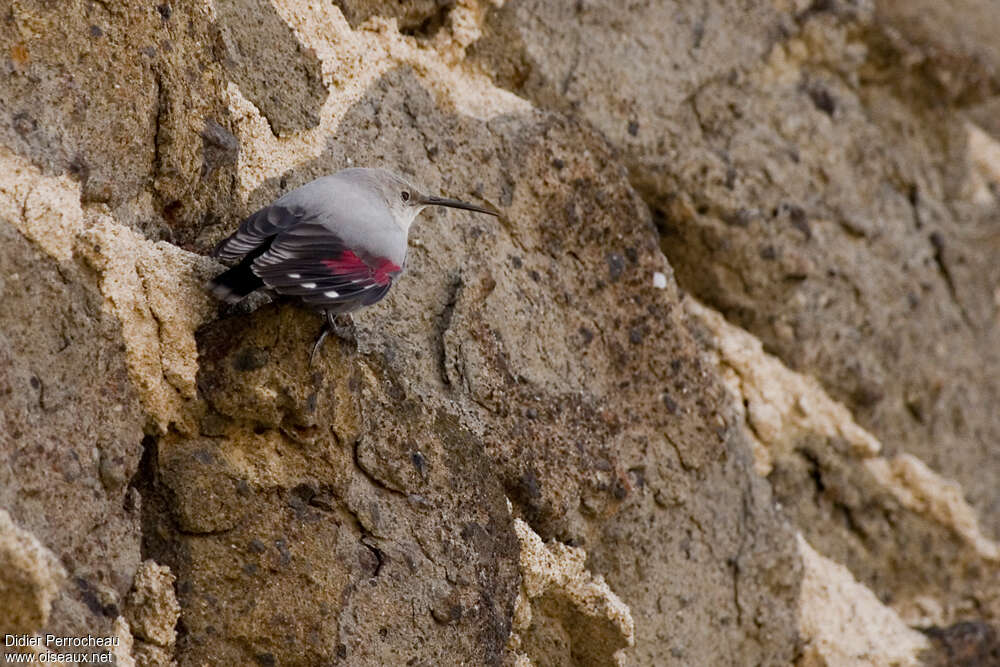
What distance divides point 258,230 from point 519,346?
709 millimetres

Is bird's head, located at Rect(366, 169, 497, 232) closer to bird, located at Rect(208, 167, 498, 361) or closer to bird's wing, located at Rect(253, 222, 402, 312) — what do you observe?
bird, located at Rect(208, 167, 498, 361)

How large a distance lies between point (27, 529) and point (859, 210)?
2827 millimetres

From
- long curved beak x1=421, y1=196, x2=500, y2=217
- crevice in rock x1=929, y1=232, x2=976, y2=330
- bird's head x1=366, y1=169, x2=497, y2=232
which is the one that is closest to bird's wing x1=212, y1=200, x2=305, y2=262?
bird's head x1=366, y1=169, x2=497, y2=232

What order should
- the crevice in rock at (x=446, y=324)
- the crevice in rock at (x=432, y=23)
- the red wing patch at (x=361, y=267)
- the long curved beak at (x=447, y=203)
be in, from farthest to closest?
the crevice in rock at (x=432, y=23) < the long curved beak at (x=447, y=203) < the crevice in rock at (x=446, y=324) < the red wing patch at (x=361, y=267)

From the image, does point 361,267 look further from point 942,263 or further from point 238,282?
point 942,263

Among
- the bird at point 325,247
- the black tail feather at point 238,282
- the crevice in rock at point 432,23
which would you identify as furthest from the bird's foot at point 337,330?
the crevice in rock at point 432,23

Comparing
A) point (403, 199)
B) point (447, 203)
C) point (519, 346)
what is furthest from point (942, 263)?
point (403, 199)

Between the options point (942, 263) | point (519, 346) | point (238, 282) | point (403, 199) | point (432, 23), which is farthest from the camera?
point (942, 263)

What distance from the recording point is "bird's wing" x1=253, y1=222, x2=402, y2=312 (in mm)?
2344

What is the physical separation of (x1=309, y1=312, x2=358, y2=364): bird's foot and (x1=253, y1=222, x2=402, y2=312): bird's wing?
3 cm

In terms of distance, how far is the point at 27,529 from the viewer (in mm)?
1943

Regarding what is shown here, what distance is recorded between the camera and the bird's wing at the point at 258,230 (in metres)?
2.40

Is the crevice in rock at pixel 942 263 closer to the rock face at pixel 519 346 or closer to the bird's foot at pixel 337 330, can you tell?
the rock face at pixel 519 346

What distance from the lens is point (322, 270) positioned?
2.43 m
